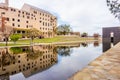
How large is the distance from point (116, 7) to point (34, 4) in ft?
169

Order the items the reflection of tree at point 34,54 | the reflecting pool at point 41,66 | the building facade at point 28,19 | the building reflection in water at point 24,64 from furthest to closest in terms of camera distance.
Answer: the building facade at point 28,19 → the reflection of tree at point 34,54 → the building reflection in water at point 24,64 → the reflecting pool at point 41,66

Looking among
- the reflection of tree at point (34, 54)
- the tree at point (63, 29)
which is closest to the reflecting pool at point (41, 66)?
the reflection of tree at point (34, 54)

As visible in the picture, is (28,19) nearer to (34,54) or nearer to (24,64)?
(34,54)

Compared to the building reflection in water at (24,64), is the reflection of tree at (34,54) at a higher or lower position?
higher

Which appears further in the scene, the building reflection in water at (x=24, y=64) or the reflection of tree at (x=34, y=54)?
the reflection of tree at (x=34, y=54)

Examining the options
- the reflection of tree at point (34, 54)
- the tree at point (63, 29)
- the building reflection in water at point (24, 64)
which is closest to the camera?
the building reflection in water at point (24, 64)

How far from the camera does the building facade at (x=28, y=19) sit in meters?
41.4

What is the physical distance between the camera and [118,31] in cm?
3756

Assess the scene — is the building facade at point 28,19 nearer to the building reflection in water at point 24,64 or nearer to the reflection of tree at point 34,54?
the reflection of tree at point 34,54

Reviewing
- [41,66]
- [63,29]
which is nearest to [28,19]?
[63,29]

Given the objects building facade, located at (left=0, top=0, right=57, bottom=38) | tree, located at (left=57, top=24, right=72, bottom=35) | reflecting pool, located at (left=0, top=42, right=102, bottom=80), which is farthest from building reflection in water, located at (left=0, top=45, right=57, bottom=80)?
tree, located at (left=57, top=24, right=72, bottom=35)

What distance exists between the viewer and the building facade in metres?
41.4

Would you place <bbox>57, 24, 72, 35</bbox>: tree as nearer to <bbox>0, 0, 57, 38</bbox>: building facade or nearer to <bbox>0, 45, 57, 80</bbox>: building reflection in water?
<bbox>0, 0, 57, 38</bbox>: building facade

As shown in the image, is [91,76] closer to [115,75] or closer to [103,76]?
[103,76]
